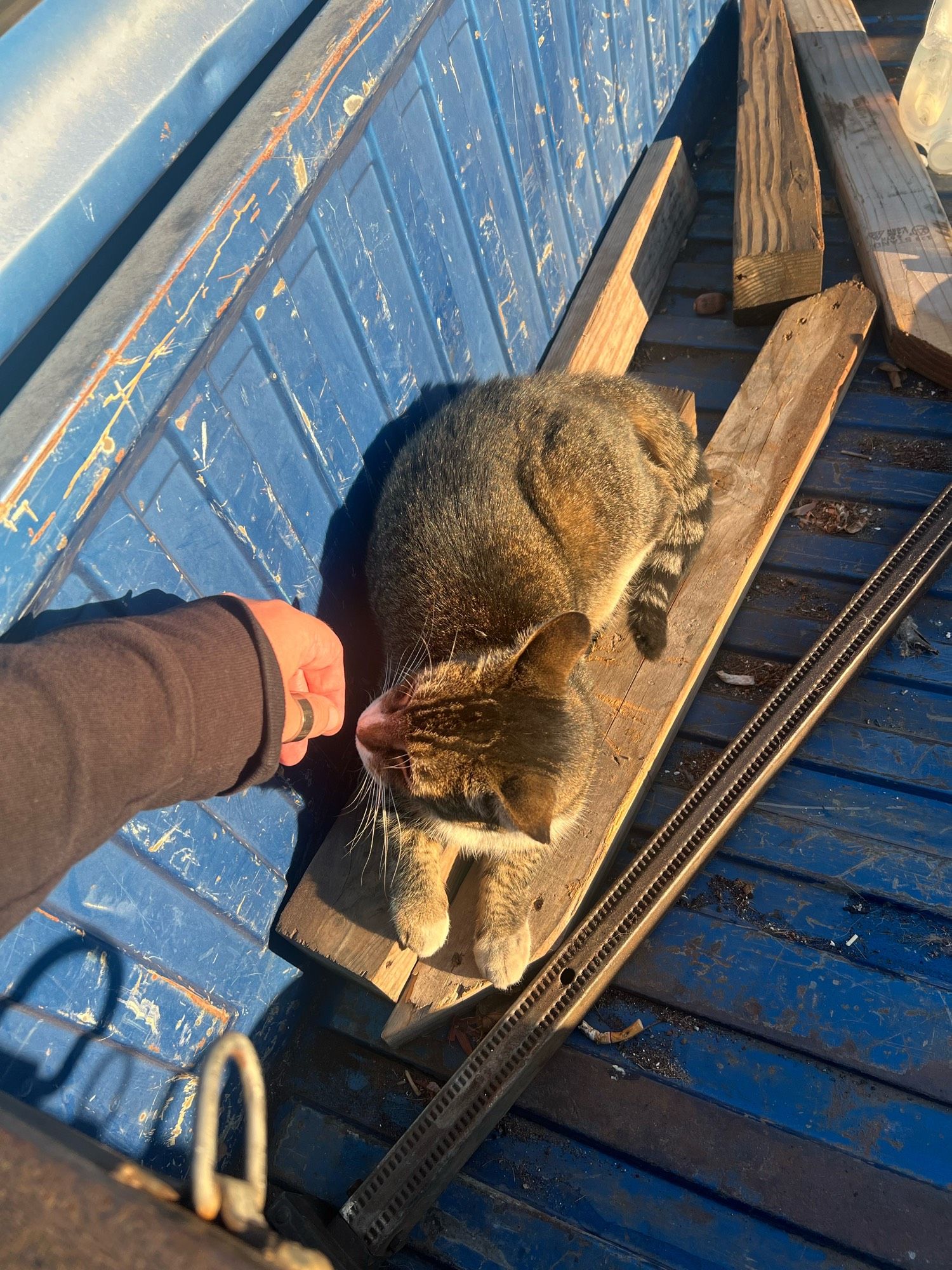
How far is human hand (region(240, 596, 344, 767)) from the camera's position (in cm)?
218

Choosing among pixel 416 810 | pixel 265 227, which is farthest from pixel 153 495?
pixel 416 810

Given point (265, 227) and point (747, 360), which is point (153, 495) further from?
point (747, 360)

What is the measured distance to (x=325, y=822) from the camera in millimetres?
2869

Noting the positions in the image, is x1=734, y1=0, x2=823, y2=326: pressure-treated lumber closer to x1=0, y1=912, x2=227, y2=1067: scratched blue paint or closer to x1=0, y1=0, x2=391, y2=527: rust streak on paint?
x1=0, y1=0, x2=391, y2=527: rust streak on paint

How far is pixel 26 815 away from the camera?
146 cm

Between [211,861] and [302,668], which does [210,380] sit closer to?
[302,668]

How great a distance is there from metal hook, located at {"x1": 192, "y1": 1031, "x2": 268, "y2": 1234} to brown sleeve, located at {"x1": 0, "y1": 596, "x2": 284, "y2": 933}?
687 millimetres

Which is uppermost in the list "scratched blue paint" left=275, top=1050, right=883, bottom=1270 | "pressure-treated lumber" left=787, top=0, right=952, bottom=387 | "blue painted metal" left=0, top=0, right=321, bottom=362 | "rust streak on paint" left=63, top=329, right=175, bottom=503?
"blue painted metal" left=0, top=0, right=321, bottom=362

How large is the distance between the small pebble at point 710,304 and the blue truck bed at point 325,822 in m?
1.43

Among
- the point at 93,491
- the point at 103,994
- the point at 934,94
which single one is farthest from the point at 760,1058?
the point at 934,94

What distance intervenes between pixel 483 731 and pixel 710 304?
3.02 metres

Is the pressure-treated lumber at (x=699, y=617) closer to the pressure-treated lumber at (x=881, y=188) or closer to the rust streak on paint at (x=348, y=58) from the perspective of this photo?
the pressure-treated lumber at (x=881, y=188)

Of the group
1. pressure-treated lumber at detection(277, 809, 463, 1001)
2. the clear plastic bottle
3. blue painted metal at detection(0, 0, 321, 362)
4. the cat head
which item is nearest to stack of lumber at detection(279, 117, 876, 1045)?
pressure-treated lumber at detection(277, 809, 463, 1001)

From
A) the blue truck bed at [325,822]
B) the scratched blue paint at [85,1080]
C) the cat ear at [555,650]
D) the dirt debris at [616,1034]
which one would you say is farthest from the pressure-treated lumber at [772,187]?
the scratched blue paint at [85,1080]
